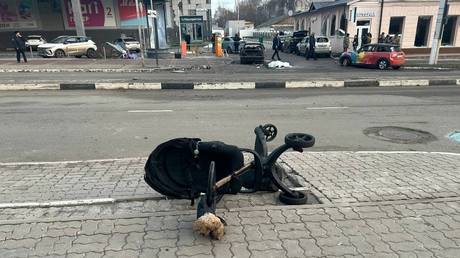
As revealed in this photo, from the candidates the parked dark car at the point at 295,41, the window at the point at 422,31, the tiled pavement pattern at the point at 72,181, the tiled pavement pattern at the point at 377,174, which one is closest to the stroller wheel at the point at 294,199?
the tiled pavement pattern at the point at 377,174

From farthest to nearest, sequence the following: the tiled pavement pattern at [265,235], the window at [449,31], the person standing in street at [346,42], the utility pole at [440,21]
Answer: the window at [449,31]
the person standing in street at [346,42]
the utility pole at [440,21]
the tiled pavement pattern at [265,235]

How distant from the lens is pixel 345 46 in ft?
90.7

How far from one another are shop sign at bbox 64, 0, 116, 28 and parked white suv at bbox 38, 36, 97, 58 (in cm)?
956

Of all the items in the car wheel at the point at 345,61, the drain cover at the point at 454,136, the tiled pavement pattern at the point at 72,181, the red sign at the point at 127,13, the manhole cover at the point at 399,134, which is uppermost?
the red sign at the point at 127,13

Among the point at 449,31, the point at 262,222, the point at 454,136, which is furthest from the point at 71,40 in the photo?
the point at 449,31

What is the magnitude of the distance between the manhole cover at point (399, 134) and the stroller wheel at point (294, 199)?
3754 mm

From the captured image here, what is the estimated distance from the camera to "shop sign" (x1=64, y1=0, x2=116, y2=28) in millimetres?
35875

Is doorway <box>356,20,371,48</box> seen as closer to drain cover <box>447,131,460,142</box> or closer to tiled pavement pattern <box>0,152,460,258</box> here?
drain cover <box>447,131,460,142</box>

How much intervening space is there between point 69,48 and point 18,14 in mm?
13873

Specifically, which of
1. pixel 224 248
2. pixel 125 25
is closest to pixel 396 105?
pixel 224 248

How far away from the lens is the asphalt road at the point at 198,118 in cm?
655

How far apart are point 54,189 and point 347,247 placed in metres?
3.43

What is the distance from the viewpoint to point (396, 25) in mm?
29406

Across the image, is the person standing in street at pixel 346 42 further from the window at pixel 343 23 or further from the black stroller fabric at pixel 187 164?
the black stroller fabric at pixel 187 164
